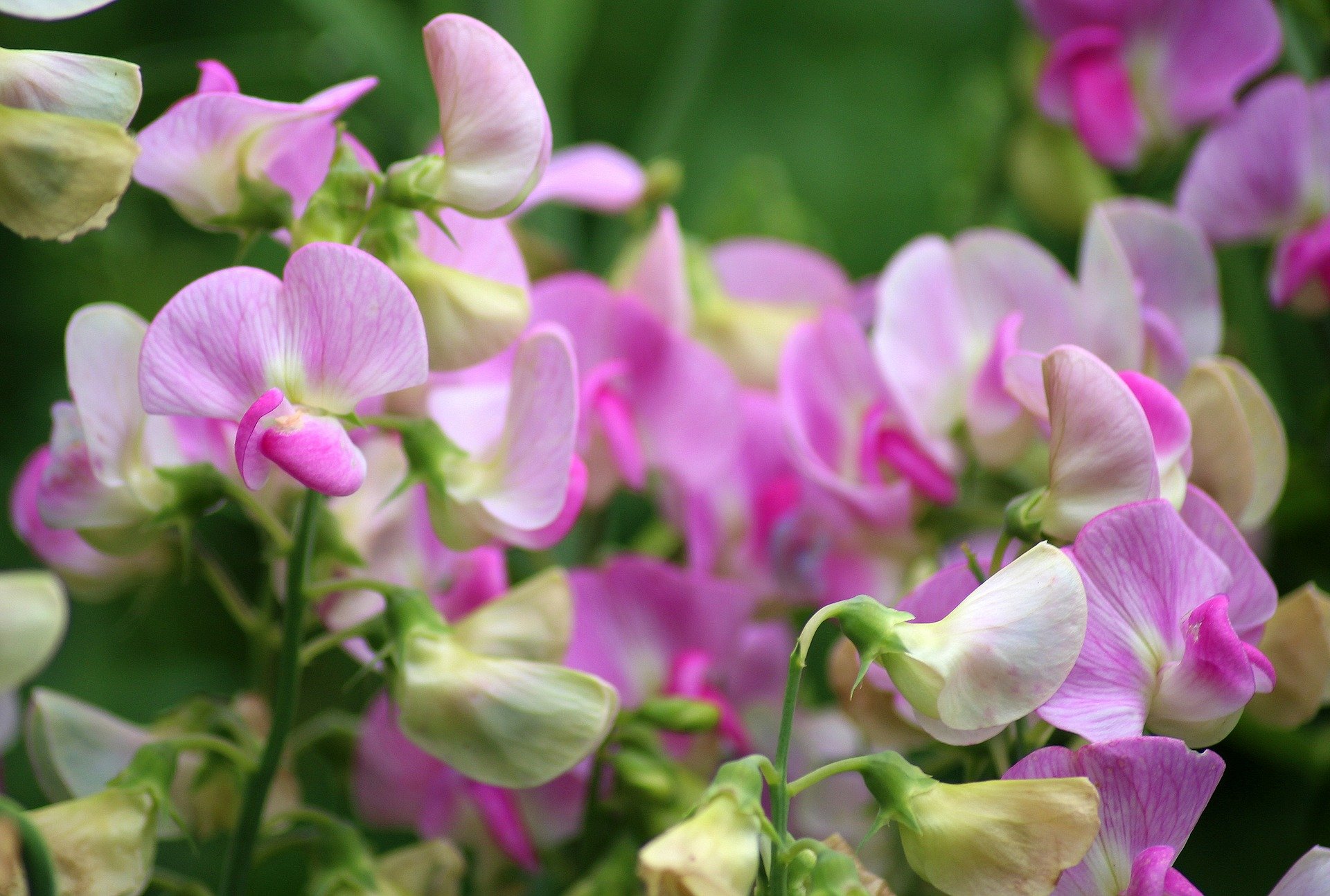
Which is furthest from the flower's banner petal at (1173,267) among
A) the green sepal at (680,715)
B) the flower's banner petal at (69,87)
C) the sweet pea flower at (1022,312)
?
the flower's banner petal at (69,87)

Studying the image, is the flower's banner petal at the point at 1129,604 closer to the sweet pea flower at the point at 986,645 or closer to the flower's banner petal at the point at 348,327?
the sweet pea flower at the point at 986,645

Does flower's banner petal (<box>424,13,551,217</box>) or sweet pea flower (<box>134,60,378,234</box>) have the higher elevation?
flower's banner petal (<box>424,13,551,217</box>)

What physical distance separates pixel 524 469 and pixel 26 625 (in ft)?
0.45

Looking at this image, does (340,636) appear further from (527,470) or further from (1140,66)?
(1140,66)

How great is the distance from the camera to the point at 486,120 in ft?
1.07

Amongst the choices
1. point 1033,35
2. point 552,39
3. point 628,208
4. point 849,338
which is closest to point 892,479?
point 849,338

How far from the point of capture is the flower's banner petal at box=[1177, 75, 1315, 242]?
0.51 metres

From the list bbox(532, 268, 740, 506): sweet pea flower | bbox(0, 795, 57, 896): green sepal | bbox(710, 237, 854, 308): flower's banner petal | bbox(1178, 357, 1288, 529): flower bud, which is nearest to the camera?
bbox(0, 795, 57, 896): green sepal

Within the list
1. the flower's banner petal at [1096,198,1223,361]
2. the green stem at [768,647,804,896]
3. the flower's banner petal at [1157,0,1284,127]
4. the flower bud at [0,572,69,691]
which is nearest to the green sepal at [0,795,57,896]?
the flower bud at [0,572,69,691]

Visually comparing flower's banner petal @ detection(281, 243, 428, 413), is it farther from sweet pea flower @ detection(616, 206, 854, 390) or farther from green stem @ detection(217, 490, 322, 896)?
sweet pea flower @ detection(616, 206, 854, 390)

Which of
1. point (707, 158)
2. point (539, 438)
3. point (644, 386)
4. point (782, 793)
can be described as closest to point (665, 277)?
point (644, 386)

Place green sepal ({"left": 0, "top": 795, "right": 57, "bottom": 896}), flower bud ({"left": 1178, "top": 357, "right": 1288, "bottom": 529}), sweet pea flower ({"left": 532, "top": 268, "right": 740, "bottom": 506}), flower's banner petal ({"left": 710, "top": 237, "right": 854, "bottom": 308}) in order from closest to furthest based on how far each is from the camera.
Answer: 1. green sepal ({"left": 0, "top": 795, "right": 57, "bottom": 896})
2. flower bud ({"left": 1178, "top": 357, "right": 1288, "bottom": 529})
3. sweet pea flower ({"left": 532, "top": 268, "right": 740, "bottom": 506})
4. flower's banner petal ({"left": 710, "top": 237, "right": 854, "bottom": 308})

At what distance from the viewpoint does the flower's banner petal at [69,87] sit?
0.99 ft

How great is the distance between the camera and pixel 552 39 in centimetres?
74
